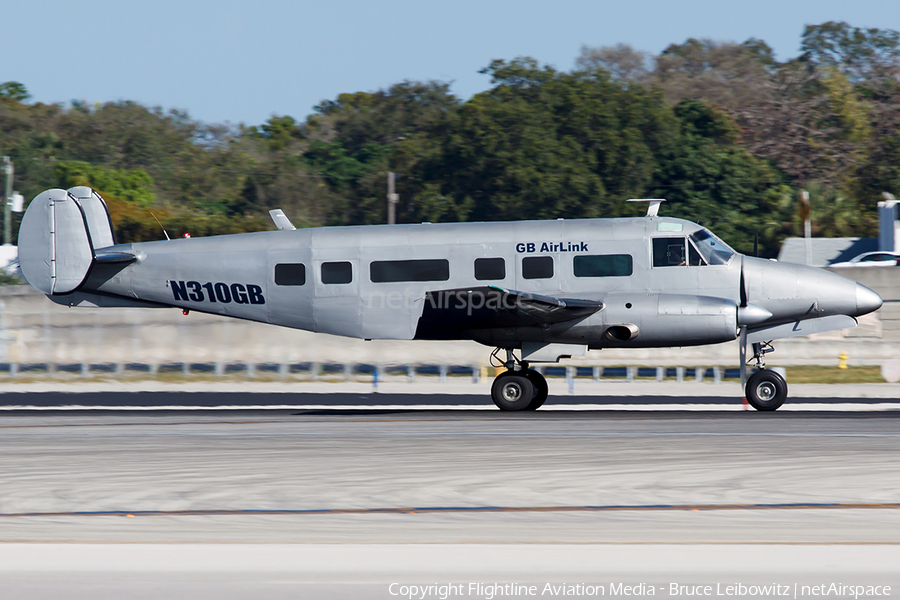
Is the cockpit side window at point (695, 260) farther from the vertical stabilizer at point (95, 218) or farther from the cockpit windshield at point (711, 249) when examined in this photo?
the vertical stabilizer at point (95, 218)

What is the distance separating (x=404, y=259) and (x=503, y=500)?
34.1ft

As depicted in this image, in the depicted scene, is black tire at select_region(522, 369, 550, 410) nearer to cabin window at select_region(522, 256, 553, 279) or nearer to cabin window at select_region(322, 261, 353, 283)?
cabin window at select_region(522, 256, 553, 279)

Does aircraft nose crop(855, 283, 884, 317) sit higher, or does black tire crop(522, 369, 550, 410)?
aircraft nose crop(855, 283, 884, 317)

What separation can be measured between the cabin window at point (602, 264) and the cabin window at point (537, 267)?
518mm

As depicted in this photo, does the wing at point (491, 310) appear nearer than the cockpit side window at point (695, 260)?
Yes

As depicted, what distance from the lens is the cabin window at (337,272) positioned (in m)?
20.9

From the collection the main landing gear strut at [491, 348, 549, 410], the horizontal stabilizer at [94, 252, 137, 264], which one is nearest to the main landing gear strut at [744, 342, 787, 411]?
the main landing gear strut at [491, 348, 549, 410]

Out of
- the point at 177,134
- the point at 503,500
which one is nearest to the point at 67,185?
the point at 177,134

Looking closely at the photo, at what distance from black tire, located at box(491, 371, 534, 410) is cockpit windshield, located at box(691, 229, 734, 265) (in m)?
4.36

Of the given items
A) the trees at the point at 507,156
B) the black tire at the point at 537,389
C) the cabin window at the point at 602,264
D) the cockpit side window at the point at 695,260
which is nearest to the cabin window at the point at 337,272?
the black tire at the point at 537,389

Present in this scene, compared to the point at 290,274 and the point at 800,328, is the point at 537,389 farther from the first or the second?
the point at 290,274

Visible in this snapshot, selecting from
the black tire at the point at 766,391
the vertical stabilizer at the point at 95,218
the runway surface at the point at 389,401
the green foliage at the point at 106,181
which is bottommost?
the runway surface at the point at 389,401

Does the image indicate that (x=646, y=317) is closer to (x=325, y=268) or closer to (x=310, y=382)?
(x=325, y=268)

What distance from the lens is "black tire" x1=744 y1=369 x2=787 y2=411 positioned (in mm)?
19672
